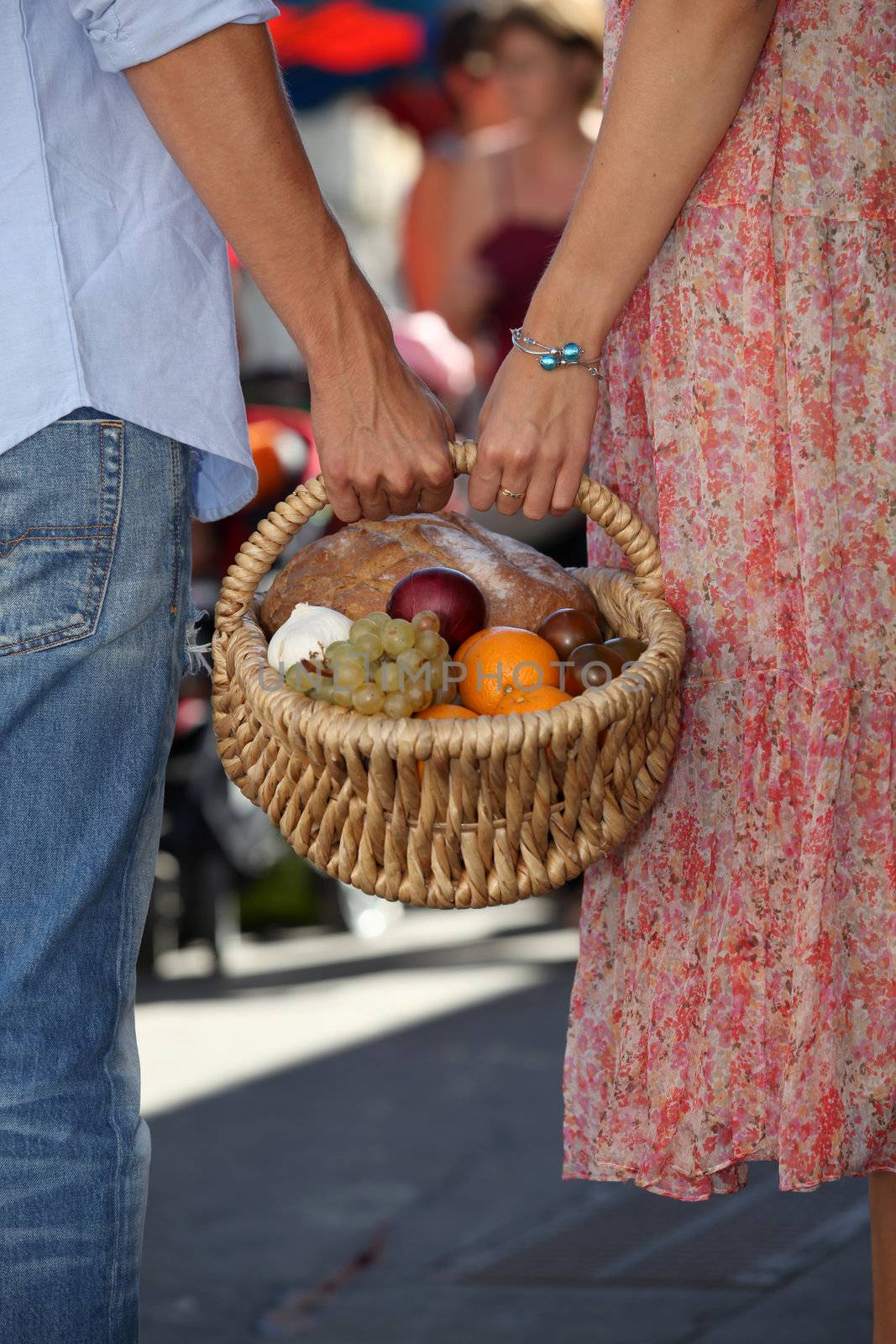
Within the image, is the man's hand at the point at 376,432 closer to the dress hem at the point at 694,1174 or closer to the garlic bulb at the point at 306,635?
the garlic bulb at the point at 306,635

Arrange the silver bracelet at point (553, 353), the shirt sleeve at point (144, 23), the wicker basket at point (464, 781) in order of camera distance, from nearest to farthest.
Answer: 1. the shirt sleeve at point (144, 23)
2. the wicker basket at point (464, 781)
3. the silver bracelet at point (553, 353)

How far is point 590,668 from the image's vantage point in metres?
1.49

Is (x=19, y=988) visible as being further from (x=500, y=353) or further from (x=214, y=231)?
(x=500, y=353)

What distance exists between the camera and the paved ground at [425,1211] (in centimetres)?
237

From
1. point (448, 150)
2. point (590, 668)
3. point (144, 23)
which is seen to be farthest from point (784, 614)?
point (448, 150)

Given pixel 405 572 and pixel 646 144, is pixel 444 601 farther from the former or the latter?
pixel 646 144

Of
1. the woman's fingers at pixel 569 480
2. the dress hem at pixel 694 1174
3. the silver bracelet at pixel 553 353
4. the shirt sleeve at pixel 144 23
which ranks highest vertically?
the shirt sleeve at pixel 144 23

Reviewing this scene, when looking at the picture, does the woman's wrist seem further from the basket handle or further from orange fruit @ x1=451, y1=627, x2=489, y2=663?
orange fruit @ x1=451, y1=627, x2=489, y2=663

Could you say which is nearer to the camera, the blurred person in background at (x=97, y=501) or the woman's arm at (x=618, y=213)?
the blurred person in background at (x=97, y=501)

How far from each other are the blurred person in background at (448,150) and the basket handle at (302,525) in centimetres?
294

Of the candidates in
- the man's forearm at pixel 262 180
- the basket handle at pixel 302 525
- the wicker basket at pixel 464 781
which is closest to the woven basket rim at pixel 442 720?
the wicker basket at pixel 464 781

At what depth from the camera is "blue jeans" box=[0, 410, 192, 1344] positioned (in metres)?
1.32

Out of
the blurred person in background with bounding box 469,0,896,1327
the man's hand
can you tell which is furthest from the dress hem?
the man's hand

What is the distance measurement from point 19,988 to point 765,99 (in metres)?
1.05
